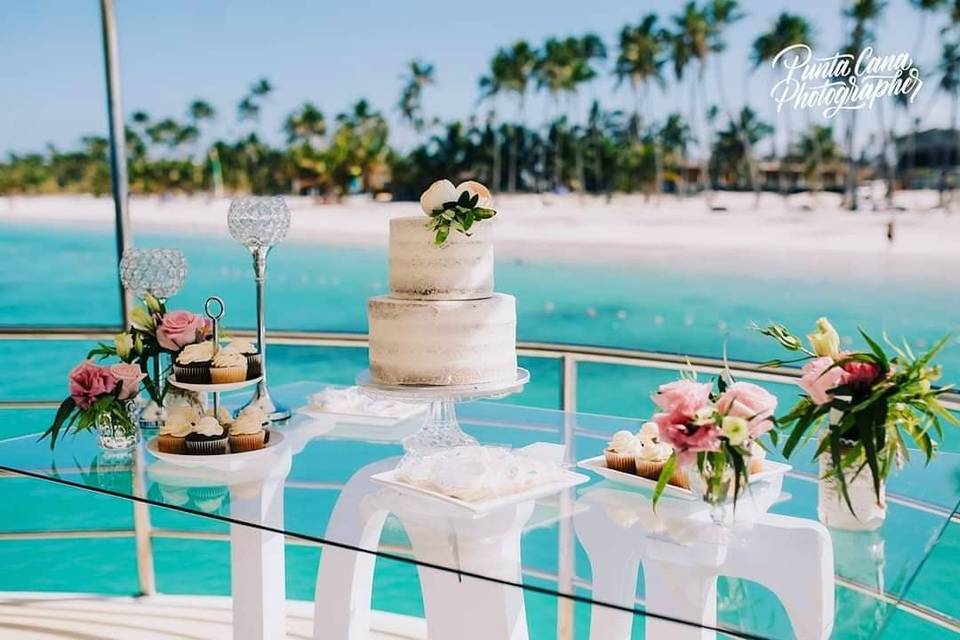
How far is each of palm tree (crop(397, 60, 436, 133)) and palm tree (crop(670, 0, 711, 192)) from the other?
19.7 feet

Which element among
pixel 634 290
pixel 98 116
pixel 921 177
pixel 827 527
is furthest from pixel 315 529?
pixel 98 116

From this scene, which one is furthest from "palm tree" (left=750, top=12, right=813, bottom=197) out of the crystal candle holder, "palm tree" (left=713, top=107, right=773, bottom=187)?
the crystal candle holder

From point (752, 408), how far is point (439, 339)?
73cm

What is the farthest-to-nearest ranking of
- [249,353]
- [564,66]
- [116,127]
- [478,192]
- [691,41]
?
[564,66], [691,41], [116,127], [249,353], [478,192]

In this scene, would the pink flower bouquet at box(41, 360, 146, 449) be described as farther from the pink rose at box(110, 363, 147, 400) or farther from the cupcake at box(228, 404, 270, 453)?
the cupcake at box(228, 404, 270, 453)

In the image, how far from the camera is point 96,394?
2.06m

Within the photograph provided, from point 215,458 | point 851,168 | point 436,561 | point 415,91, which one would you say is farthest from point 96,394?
point 415,91

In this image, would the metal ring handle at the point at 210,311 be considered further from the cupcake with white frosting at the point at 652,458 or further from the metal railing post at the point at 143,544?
the cupcake with white frosting at the point at 652,458

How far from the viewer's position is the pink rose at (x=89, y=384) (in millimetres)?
2059

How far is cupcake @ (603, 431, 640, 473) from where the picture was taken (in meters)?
1.85

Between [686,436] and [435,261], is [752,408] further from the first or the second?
[435,261]

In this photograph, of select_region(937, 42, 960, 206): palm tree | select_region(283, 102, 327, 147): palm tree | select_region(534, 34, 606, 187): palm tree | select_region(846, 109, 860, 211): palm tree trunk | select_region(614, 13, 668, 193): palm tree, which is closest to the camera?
select_region(937, 42, 960, 206): palm tree

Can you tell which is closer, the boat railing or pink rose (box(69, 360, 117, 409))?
the boat railing

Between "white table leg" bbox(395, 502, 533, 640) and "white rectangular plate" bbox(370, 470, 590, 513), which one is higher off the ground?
"white rectangular plate" bbox(370, 470, 590, 513)
